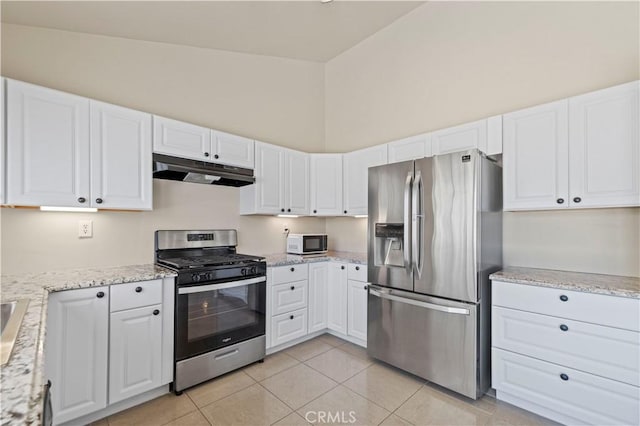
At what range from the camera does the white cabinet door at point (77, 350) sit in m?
1.69

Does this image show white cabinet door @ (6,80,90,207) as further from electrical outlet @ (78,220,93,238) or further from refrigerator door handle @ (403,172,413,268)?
refrigerator door handle @ (403,172,413,268)

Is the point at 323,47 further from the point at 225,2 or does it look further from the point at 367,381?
the point at 367,381

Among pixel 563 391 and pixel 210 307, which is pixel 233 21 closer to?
pixel 210 307

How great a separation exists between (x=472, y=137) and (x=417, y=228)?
3.14 ft

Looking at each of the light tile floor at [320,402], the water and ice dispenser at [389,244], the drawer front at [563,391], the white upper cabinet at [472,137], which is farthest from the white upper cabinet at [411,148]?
the light tile floor at [320,402]

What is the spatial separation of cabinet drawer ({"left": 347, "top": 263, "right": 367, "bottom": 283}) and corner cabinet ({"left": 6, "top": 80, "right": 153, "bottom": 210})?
1.95m

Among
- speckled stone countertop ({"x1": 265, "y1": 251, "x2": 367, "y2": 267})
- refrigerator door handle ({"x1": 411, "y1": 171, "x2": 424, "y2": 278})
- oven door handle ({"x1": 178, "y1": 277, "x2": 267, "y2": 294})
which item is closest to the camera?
oven door handle ({"x1": 178, "y1": 277, "x2": 267, "y2": 294})

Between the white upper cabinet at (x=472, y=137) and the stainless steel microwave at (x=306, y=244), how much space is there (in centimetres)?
159

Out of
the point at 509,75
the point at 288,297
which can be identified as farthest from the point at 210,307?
the point at 509,75

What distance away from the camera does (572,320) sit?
1808 mm

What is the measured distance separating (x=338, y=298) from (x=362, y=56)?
3.05m

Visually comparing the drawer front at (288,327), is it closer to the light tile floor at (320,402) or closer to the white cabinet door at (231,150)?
the light tile floor at (320,402)

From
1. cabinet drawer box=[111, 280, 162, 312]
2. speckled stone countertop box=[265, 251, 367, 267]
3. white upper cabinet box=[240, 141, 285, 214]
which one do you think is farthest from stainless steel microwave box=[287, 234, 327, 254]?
cabinet drawer box=[111, 280, 162, 312]

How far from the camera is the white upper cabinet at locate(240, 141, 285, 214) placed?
10.0ft
